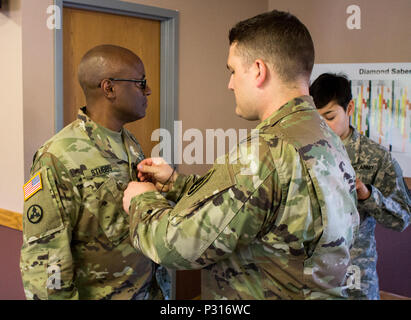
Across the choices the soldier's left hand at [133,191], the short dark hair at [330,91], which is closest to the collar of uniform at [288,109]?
the soldier's left hand at [133,191]

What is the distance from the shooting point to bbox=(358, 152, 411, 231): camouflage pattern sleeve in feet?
5.95

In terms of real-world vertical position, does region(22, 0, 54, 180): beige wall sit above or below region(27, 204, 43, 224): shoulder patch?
above

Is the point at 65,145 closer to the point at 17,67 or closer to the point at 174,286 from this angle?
the point at 17,67

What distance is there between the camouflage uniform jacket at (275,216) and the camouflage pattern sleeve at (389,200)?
768mm

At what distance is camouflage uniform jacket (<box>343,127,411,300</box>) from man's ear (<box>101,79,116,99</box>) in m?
1.13

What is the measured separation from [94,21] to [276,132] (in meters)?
2.13

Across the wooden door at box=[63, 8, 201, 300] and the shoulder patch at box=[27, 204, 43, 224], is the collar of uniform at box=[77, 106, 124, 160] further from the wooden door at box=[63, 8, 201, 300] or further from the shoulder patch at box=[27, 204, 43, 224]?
the wooden door at box=[63, 8, 201, 300]

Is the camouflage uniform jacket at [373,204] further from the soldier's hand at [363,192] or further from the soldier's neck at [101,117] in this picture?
the soldier's neck at [101,117]

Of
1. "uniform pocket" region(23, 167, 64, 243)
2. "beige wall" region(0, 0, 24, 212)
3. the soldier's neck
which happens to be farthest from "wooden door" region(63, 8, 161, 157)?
"uniform pocket" region(23, 167, 64, 243)

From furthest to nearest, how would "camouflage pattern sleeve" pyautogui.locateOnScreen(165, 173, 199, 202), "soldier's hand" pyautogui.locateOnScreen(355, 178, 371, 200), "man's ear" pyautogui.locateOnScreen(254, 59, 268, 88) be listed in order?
"soldier's hand" pyautogui.locateOnScreen(355, 178, 371, 200) < "camouflage pattern sleeve" pyautogui.locateOnScreen(165, 173, 199, 202) < "man's ear" pyautogui.locateOnScreen(254, 59, 268, 88)

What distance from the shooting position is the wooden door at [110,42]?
262cm

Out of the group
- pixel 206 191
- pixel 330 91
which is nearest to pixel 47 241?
pixel 206 191

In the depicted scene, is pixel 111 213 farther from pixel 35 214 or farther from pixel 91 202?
pixel 35 214
